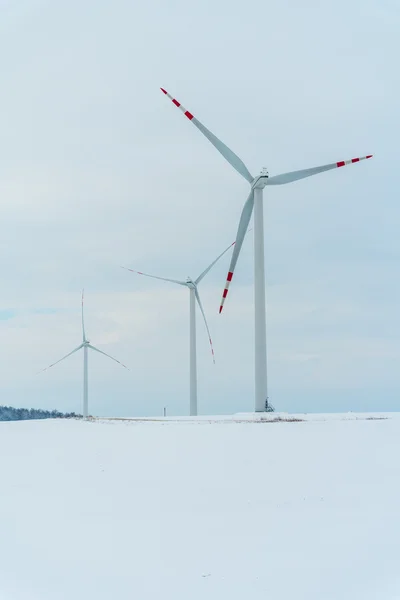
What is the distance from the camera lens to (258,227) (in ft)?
134

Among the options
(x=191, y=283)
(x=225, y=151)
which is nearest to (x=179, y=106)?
(x=225, y=151)

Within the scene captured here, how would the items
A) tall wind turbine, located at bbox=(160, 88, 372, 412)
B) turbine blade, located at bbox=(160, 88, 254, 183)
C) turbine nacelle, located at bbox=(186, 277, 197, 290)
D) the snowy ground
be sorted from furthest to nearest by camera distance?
turbine nacelle, located at bbox=(186, 277, 197, 290) → turbine blade, located at bbox=(160, 88, 254, 183) → tall wind turbine, located at bbox=(160, 88, 372, 412) → the snowy ground

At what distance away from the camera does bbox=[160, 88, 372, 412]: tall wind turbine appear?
1556 inches

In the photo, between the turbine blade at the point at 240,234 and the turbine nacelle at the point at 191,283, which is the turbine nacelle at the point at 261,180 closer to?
the turbine blade at the point at 240,234

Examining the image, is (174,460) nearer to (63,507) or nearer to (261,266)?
(63,507)

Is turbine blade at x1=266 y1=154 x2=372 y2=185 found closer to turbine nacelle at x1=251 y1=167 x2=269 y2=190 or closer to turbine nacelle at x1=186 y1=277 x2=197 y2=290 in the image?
turbine nacelle at x1=251 y1=167 x2=269 y2=190

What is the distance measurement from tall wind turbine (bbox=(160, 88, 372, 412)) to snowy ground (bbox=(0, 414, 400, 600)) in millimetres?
12452

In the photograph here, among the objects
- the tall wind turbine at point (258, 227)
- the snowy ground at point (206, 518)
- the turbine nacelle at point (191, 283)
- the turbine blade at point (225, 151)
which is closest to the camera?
the snowy ground at point (206, 518)

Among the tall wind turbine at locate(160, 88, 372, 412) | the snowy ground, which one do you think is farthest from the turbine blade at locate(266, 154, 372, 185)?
the snowy ground

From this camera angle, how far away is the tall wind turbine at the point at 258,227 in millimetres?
39531

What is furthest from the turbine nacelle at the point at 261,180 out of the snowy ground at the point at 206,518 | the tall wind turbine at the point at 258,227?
the snowy ground at the point at 206,518

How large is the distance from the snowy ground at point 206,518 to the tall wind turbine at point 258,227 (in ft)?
40.9

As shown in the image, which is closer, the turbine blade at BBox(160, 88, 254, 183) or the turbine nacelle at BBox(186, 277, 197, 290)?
the turbine blade at BBox(160, 88, 254, 183)

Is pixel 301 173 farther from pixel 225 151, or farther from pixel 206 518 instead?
pixel 206 518
